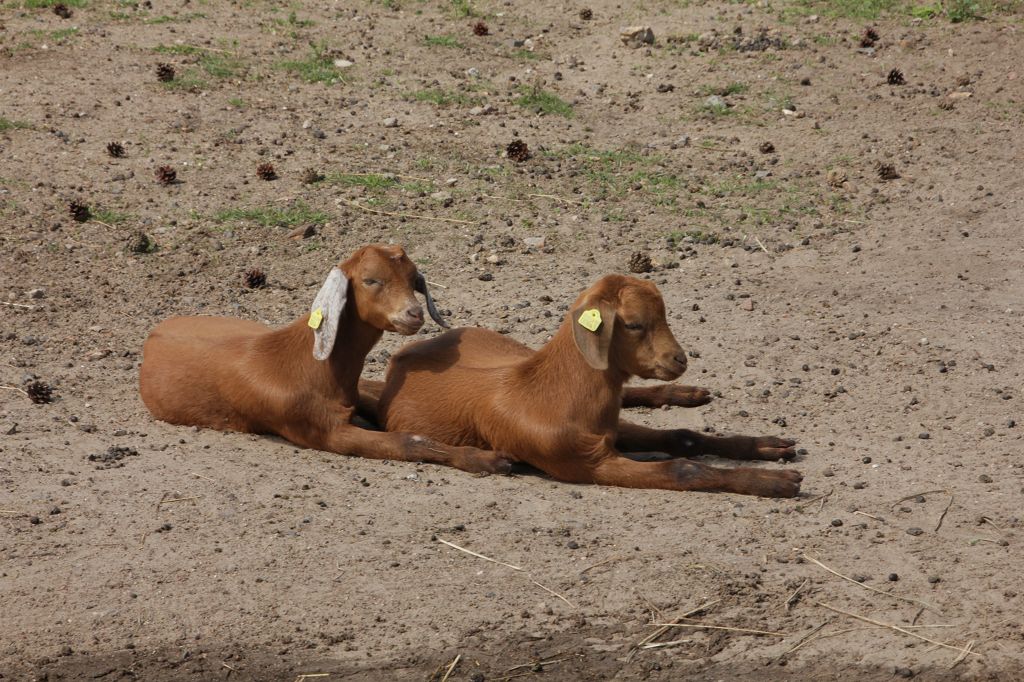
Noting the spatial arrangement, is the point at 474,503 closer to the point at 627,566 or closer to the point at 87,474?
the point at 627,566

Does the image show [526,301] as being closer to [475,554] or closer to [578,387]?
[578,387]

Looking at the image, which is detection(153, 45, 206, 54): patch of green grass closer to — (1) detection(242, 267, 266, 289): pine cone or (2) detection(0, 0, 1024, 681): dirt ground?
(2) detection(0, 0, 1024, 681): dirt ground

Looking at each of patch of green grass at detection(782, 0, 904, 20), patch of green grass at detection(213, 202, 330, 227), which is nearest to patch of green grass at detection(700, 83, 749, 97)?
patch of green grass at detection(782, 0, 904, 20)

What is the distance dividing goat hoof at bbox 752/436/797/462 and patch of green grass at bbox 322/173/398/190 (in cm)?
507

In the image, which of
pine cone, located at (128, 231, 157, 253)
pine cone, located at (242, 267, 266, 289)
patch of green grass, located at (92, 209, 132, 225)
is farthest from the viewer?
patch of green grass, located at (92, 209, 132, 225)

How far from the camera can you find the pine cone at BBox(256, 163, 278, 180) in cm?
1148

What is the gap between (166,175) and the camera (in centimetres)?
1139

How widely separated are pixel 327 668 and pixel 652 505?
2048 millimetres

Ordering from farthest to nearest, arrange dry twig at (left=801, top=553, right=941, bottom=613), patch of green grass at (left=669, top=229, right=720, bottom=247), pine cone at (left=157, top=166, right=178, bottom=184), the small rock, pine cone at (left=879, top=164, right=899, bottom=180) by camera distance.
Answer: the small rock
pine cone at (left=879, top=164, right=899, bottom=180)
pine cone at (left=157, top=166, right=178, bottom=184)
patch of green grass at (left=669, top=229, right=720, bottom=247)
dry twig at (left=801, top=553, right=941, bottom=613)

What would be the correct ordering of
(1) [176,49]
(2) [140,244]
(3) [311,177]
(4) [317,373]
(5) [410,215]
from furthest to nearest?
(1) [176,49], (3) [311,177], (5) [410,215], (2) [140,244], (4) [317,373]

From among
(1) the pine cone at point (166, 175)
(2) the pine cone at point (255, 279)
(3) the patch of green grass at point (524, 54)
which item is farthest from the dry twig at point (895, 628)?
(3) the patch of green grass at point (524, 54)

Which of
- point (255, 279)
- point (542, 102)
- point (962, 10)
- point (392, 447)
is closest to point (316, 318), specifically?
point (392, 447)

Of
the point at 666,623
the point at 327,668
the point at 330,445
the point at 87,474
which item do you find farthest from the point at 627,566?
the point at 87,474

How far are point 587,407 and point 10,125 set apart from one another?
7.42 metres
